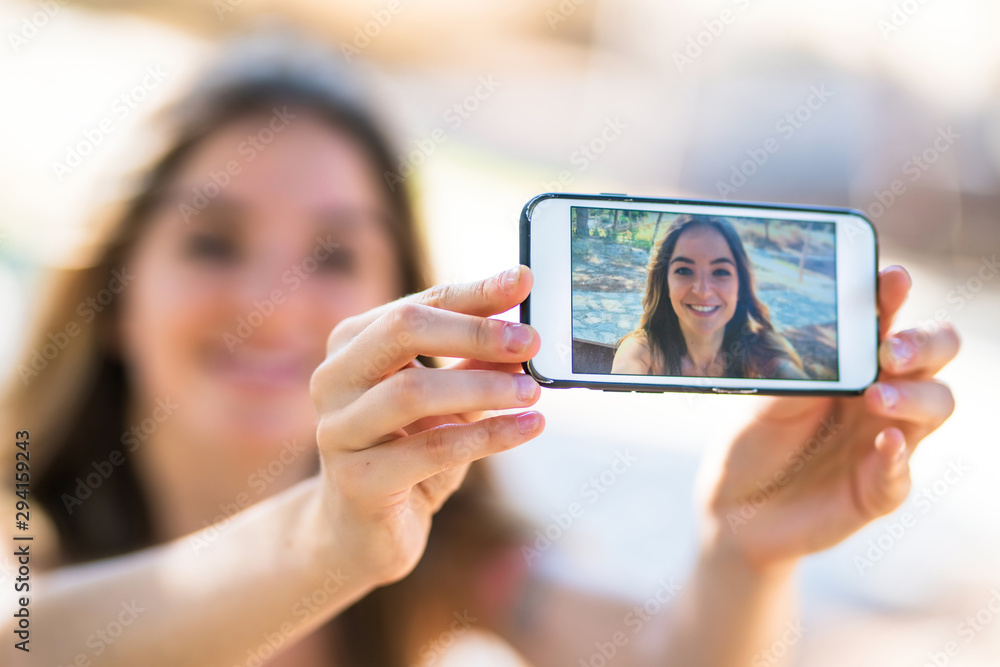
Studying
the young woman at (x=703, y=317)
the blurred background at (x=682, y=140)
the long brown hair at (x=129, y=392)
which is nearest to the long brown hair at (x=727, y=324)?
the young woman at (x=703, y=317)

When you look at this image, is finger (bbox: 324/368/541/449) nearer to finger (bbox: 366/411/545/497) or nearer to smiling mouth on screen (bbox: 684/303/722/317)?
finger (bbox: 366/411/545/497)

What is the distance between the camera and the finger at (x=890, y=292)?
71 cm

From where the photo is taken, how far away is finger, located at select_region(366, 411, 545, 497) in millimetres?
530

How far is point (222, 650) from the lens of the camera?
0.69m

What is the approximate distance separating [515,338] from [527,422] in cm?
8

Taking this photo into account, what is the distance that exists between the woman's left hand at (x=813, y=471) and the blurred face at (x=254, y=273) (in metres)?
0.66

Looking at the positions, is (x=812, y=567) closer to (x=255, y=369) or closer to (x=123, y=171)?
(x=255, y=369)

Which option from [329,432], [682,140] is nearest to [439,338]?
[329,432]

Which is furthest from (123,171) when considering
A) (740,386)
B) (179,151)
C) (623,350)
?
(740,386)

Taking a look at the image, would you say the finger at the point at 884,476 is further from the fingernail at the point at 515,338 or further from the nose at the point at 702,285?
the fingernail at the point at 515,338

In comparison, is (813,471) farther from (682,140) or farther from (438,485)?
(682,140)

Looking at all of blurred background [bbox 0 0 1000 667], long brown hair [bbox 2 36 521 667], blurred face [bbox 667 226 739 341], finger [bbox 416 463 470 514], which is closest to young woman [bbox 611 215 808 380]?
blurred face [bbox 667 226 739 341]

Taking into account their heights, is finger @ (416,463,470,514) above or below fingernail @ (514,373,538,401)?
below

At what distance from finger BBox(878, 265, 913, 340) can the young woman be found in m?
0.13
